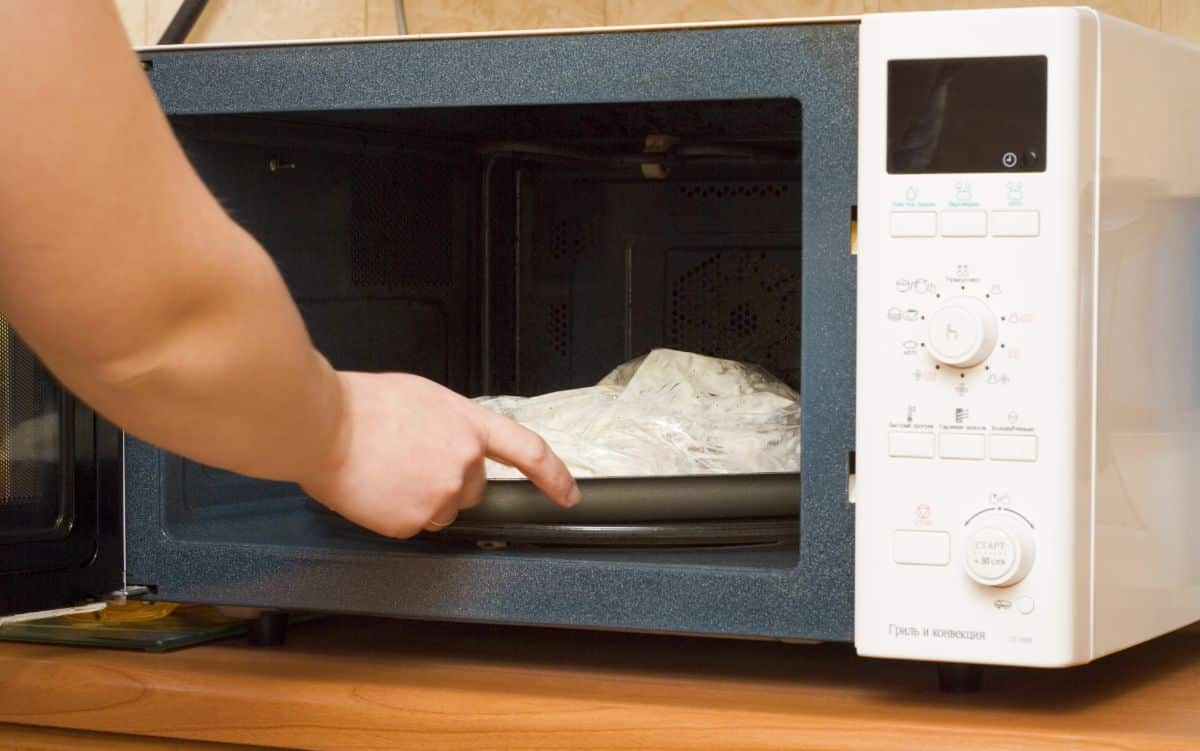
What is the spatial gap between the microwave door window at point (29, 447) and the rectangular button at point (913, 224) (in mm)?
520

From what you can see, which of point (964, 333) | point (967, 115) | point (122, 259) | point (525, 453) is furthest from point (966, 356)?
point (122, 259)

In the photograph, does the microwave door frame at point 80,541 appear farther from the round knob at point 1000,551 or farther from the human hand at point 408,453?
the round knob at point 1000,551

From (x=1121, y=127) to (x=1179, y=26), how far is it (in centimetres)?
51

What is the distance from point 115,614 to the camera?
1.09 meters

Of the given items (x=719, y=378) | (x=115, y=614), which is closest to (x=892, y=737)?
(x=719, y=378)

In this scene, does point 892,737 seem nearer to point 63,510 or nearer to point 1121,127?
point 1121,127

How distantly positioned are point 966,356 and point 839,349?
7 cm

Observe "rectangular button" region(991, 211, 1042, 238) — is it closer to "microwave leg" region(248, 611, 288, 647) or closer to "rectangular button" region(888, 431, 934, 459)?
"rectangular button" region(888, 431, 934, 459)

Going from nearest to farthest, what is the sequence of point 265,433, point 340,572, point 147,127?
point 147,127 → point 265,433 → point 340,572

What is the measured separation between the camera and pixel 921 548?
30.7 inches

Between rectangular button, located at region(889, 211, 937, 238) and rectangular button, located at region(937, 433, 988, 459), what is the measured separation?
0.10 m

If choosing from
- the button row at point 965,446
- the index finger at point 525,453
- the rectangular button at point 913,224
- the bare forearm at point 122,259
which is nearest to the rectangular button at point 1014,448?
the button row at point 965,446

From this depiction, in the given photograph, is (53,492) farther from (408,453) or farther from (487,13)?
(487,13)

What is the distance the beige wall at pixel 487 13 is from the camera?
126 centimetres
